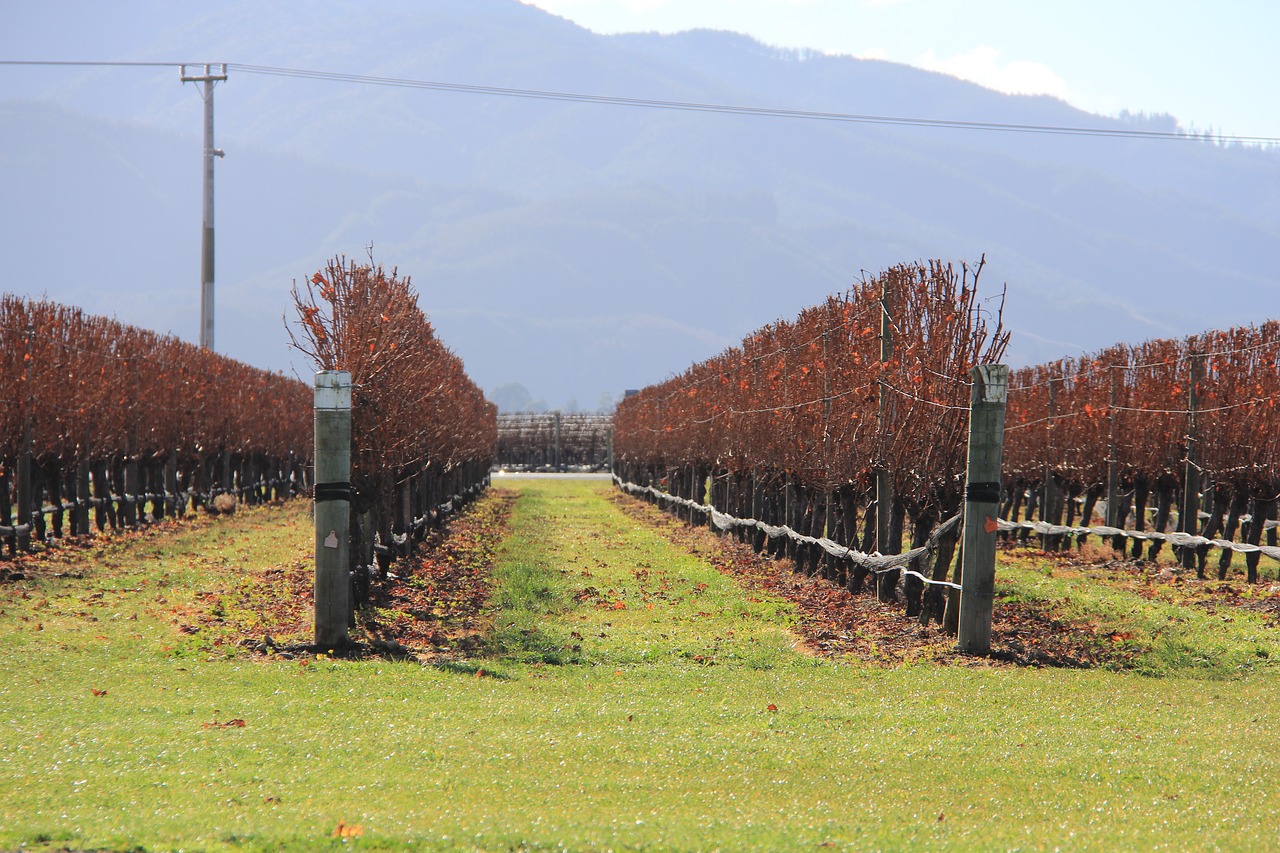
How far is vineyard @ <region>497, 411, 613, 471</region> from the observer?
74750 millimetres

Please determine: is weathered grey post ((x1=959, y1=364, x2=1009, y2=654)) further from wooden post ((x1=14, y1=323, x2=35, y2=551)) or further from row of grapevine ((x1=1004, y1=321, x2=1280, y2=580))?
wooden post ((x1=14, y1=323, x2=35, y2=551))

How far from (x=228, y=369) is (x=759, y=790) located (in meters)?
30.0

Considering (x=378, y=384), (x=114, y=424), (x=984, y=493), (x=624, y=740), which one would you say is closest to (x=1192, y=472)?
(x=984, y=493)

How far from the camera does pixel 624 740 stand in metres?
8.06

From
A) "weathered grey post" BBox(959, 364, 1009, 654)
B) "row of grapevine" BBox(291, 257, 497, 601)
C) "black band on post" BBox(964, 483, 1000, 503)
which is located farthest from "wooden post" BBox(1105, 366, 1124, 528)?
"row of grapevine" BBox(291, 257, 497, 601)

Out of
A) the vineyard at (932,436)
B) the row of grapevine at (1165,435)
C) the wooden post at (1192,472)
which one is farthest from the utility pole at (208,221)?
the wooden post at (1192,472)

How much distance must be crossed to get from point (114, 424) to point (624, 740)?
60.1ft

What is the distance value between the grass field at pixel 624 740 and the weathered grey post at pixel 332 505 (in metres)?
0.66

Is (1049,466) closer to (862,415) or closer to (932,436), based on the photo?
(862,415)

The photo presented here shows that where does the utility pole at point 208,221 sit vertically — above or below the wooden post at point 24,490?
above

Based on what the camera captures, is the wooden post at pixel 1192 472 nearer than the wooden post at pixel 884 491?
No

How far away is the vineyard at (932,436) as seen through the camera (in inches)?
528

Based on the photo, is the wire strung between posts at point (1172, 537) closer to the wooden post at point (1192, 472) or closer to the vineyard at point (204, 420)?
the wooden post at point (1192, 472)

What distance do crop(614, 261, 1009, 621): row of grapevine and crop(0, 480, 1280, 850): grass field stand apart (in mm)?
2222
